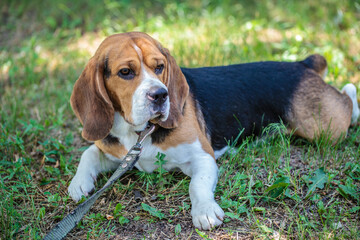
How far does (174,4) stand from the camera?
25.5 ft

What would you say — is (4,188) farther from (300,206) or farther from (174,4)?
(174,4)

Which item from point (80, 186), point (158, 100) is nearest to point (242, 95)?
point (158, 100)

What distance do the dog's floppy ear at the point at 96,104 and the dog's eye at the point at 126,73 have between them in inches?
7.8

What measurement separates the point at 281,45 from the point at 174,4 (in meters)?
2.58

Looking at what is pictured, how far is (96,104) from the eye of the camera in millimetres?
3207

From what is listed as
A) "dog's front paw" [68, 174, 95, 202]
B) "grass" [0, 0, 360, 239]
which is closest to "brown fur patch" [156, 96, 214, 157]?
"grass" [0, 0, 360, 239]

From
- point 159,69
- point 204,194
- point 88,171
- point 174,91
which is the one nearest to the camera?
point 204,194

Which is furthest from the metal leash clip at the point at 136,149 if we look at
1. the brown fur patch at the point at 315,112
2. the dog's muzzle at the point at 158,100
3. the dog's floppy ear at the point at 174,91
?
the brown fur patch at the point at 315,112

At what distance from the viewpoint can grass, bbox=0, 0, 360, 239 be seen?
3.04m

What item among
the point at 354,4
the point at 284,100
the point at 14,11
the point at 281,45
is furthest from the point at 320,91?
the point at 14,11

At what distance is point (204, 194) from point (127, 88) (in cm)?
107

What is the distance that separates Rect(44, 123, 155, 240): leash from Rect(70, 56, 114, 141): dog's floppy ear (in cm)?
29

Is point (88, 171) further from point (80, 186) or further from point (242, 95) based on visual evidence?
point (242, 95)

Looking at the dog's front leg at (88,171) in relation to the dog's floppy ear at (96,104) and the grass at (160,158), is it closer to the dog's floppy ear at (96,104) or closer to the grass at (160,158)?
the grass at (160,158)
